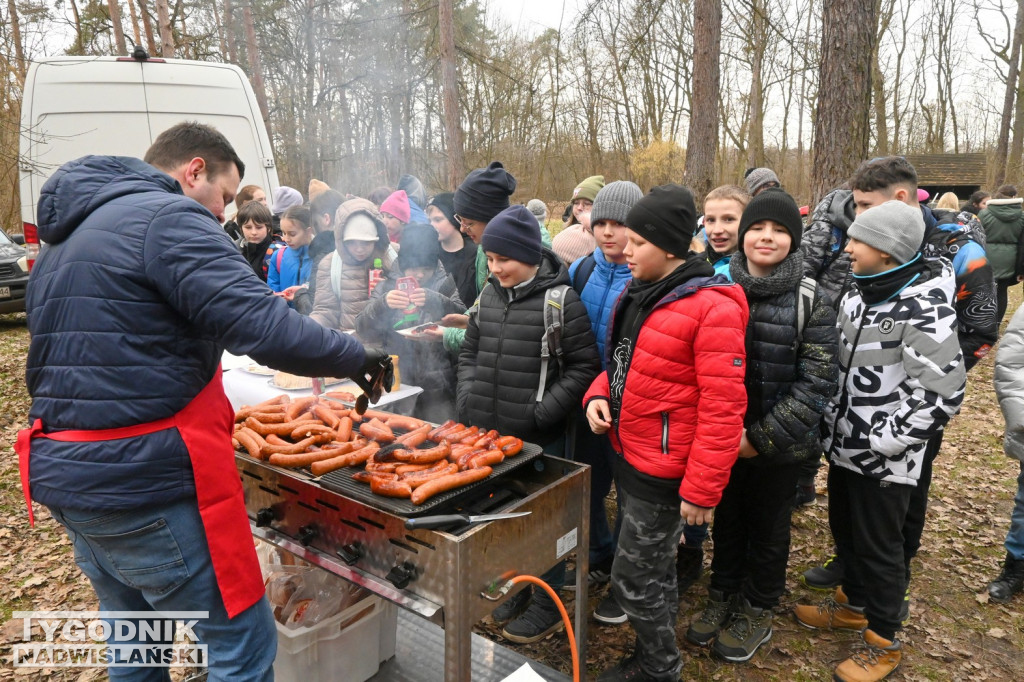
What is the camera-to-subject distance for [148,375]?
1.79m

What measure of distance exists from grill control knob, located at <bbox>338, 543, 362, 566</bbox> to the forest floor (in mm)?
1362

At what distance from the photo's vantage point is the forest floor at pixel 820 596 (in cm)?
302

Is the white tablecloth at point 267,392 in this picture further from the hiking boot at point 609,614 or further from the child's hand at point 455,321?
the hiking boot at point 609,614

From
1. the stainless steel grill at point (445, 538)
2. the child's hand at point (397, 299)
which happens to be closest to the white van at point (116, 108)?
the child's hand at point (397, 299)

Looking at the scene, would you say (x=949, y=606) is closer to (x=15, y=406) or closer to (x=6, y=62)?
(x=15, y=406)

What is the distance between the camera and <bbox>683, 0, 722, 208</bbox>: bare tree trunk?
802 cm

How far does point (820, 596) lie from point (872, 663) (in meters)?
0.66

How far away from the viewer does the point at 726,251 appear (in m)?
3.34

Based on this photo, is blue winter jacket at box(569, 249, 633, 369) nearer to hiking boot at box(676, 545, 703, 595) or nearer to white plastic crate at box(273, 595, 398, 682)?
hiking boot at box(676, 545, 703, 595)

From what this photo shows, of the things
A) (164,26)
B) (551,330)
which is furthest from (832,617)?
(164,26)

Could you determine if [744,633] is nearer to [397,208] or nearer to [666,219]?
[666,219]

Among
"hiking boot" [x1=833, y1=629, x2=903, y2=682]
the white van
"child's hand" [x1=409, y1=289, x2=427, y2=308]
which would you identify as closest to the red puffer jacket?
"hiking boot" [x1=833, y1=629, x2=903, y2=682]

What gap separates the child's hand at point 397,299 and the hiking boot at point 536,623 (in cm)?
196

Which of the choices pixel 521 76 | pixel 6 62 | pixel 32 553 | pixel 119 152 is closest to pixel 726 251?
pixel 32 553
